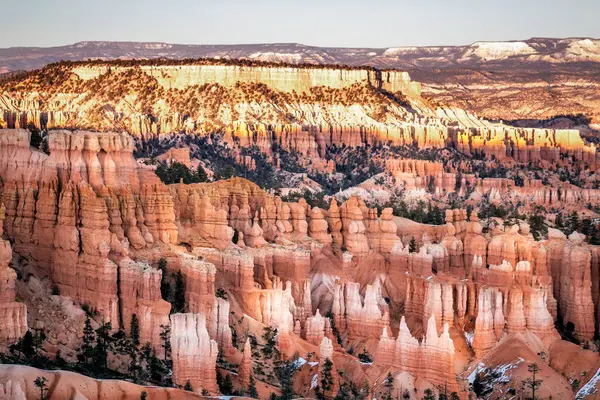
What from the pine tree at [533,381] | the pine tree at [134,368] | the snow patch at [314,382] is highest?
the pine tree at [134,368]

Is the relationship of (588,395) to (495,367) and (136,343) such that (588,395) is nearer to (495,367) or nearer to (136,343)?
(495,367)

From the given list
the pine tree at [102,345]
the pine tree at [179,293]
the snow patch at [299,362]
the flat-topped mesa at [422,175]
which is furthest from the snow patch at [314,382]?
the flat-topped mesa at [422,175]

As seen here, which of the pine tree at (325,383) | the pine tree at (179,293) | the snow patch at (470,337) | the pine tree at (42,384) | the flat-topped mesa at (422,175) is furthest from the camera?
the flat-topped mesa at (422,175)

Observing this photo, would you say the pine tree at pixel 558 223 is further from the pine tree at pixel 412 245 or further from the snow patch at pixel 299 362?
the snow patch at pixel 299 362

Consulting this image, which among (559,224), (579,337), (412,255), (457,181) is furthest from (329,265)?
(457,181)

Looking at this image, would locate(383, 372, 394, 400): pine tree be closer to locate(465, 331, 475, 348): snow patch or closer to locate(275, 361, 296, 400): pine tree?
locate(275, 361, 296, 400): pine tree

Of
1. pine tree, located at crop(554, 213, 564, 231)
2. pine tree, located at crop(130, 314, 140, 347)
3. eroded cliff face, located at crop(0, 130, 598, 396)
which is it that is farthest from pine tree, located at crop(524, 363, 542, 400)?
pine tree, located at crop(554, 213, 564, 231)
